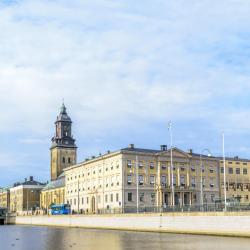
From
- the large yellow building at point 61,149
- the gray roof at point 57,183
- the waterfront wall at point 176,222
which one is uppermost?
the large yellow building at point 61,149

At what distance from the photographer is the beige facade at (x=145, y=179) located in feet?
420

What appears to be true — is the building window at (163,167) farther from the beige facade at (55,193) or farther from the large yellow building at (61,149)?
the large yellow building at (61,149)

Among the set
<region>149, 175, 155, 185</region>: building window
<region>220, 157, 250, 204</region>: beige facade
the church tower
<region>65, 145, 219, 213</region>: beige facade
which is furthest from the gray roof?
<region>220, 157, 250, 204</region>: beige facade

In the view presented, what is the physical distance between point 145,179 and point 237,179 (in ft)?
101

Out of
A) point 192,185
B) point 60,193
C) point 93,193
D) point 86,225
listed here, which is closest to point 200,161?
point 192,185

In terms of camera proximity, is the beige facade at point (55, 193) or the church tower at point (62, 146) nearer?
Answer: the beige facade at point (55, 193)

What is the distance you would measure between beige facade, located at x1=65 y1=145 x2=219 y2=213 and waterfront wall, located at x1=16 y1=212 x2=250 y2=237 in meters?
16.1

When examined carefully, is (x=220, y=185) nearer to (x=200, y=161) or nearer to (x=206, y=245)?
(x=200, y=161)

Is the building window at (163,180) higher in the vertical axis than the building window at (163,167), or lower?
lower

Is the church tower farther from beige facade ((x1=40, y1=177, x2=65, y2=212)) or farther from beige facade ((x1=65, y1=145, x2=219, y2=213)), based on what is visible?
beige facade ((x1=65, y1=145, x2=219, y2=213))

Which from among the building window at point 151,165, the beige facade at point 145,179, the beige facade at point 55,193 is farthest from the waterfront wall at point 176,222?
the beige facade at point 55,193

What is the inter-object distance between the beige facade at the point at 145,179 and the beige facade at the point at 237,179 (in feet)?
11.6

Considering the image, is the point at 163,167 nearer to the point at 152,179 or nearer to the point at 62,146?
the point at 152,179

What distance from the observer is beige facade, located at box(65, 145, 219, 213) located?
128 m
